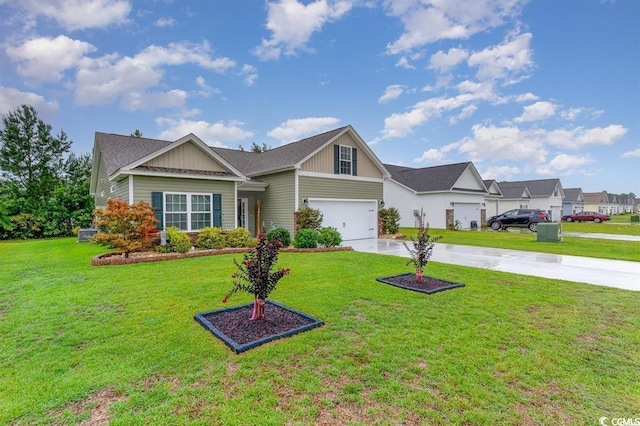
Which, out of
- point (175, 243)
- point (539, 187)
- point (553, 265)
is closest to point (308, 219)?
point (175, 243)

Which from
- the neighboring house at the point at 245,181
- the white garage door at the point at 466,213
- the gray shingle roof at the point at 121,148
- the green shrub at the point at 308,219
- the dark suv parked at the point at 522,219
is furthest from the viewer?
the white garage door at the point at 466,213

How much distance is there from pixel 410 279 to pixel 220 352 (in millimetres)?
4726

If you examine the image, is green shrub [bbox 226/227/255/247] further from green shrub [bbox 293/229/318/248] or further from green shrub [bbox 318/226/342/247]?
green shrub [bbox 318/226/342/247]

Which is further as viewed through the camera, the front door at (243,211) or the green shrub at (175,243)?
the front door at (243,211)

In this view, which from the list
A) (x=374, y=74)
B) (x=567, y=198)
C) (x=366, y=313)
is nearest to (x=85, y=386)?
(x=366, y=313)

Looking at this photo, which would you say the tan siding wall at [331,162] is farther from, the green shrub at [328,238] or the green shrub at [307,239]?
the green shrub at [307,239]

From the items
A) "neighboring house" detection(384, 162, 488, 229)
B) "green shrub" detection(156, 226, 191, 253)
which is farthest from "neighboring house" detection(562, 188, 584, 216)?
"green shrub" detection(156, 226, 191, 253)

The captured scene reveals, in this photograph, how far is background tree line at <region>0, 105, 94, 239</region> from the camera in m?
19.8

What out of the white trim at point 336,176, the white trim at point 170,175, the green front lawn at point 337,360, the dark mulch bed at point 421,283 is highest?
the white trim at point 336,176

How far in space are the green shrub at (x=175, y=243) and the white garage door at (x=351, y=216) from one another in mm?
6316

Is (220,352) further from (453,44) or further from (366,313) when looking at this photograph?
(453,44)

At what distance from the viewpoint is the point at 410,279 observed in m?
7.00

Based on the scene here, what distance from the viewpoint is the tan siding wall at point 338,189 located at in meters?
15.0

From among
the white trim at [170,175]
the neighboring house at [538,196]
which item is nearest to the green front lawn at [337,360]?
the white trim at [170,175]
